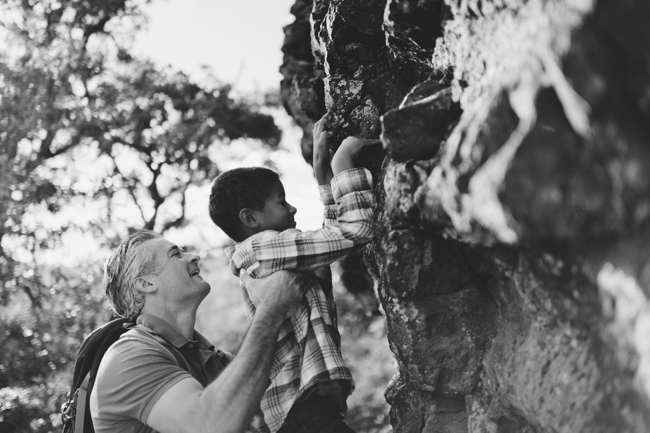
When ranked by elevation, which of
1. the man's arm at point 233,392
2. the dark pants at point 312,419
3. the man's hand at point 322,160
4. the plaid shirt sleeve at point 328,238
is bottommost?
the dark pants at point 312,419

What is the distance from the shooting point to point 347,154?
11.6 feet

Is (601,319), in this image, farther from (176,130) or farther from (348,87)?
(176,130)

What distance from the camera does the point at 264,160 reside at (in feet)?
45.5

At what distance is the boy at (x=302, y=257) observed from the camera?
3.25 m

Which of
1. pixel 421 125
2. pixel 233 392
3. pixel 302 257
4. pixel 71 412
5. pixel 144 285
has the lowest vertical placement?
pixel 233 392

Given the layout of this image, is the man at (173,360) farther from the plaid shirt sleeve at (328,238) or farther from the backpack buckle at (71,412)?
the backpack buckle at (71,412)

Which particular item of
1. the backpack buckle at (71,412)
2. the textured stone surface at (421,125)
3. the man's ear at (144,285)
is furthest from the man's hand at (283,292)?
the backpack buckle at (71,412)

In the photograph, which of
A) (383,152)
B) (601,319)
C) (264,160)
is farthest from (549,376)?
(264,160)

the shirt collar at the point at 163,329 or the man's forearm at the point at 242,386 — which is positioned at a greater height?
the shirt collar at the point at 163,329

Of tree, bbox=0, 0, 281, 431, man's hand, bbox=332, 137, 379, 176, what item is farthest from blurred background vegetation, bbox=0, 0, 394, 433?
man's hand, bbox=332, 137, 379, 176

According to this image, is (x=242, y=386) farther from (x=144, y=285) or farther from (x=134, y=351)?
(x=144, y=285)

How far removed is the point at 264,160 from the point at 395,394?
10.6m

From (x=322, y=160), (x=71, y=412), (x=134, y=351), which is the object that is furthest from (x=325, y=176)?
(x=71, y=412)

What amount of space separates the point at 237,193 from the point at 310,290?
0.73m
